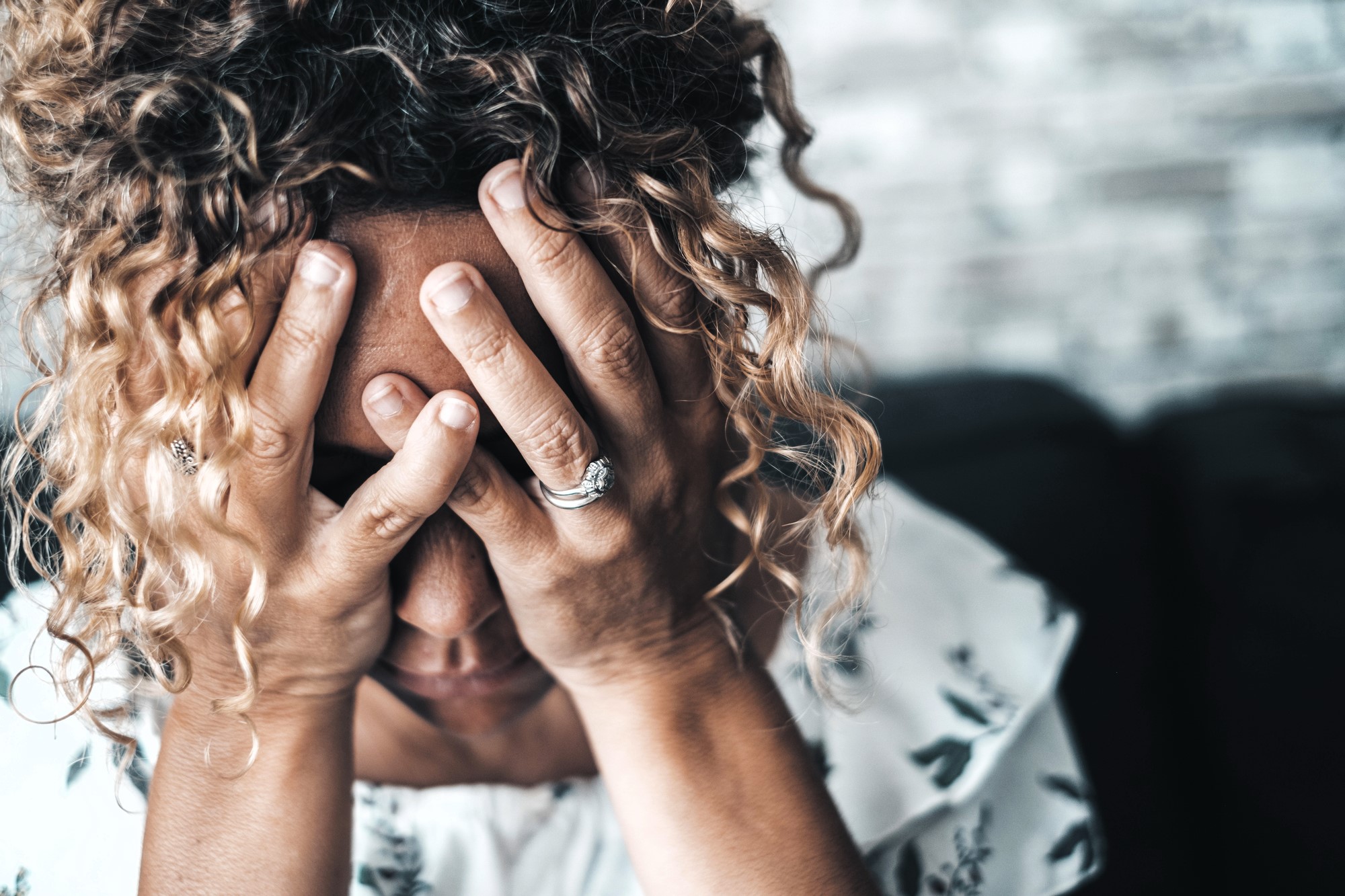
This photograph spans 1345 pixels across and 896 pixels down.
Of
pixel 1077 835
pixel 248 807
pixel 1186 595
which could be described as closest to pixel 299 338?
pixel 248 807

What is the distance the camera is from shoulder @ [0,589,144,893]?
0.72m

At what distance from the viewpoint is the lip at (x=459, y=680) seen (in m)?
0.78

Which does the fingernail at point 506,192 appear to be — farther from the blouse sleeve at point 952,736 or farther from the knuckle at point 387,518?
the blouse sleeve at point 952,736

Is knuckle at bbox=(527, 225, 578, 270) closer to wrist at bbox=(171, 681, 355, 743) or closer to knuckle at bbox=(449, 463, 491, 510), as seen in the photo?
knuckle at bbox=(449, 463, 491, 510)

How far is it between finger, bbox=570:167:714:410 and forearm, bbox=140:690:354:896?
0.36 meters

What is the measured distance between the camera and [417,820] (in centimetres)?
83

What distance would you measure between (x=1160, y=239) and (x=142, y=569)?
149cm

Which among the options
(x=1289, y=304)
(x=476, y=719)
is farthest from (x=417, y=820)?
(x=1289, y=304)

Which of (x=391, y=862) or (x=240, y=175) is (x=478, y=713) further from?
(x=240, y=175)

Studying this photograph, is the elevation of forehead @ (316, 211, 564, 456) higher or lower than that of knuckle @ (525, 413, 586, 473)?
higher

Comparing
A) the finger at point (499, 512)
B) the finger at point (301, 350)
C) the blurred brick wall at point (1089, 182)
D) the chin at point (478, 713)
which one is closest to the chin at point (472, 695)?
the chin at point (478, 713)

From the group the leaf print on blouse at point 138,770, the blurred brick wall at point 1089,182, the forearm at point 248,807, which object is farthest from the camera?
the blurred brick wall at point 1089,182

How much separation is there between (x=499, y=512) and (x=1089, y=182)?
1.21 meters

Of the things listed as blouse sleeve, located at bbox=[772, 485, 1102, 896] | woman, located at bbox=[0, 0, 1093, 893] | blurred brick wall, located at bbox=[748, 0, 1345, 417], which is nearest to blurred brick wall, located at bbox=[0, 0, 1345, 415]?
blurred brick wall, located at bbox=[748, 0, 1345, 417]
